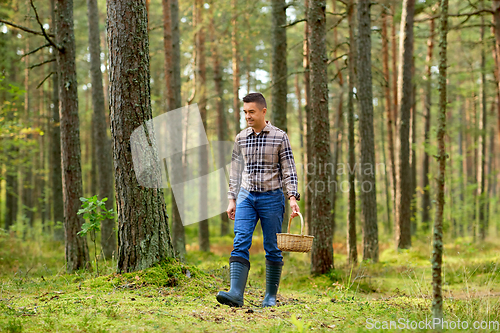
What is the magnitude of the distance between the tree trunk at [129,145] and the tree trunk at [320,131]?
10.3 feet

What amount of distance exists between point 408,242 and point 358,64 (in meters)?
6.49

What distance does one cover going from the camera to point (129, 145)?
4.70 metres

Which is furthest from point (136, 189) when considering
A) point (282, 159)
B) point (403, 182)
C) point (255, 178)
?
point (403, 182)

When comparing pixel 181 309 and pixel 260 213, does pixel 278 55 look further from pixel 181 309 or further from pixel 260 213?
pixel 181 309

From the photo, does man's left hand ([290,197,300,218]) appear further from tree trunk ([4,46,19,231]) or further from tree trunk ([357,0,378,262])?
tree trunk ([4,46,19,231])

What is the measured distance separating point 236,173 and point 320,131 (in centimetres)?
283

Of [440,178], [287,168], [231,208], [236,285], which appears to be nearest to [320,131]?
[287,168]

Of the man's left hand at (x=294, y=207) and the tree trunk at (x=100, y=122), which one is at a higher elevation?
the tree trunk at (x=100, y=122)

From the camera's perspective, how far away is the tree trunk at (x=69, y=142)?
677 centimetres

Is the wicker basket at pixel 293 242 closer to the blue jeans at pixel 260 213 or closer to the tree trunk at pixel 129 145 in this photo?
the blue jeans at pixel 260 213

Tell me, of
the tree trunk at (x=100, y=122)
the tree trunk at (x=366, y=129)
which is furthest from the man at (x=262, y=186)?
the tree trunk at (x=100, y=122)

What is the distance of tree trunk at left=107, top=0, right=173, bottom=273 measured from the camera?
15.2 feet

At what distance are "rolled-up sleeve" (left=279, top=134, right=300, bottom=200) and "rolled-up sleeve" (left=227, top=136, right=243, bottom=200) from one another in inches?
20.3

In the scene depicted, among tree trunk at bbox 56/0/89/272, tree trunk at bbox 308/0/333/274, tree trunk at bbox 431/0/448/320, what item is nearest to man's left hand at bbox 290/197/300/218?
tree trunk at bbox 431/0/448/320
